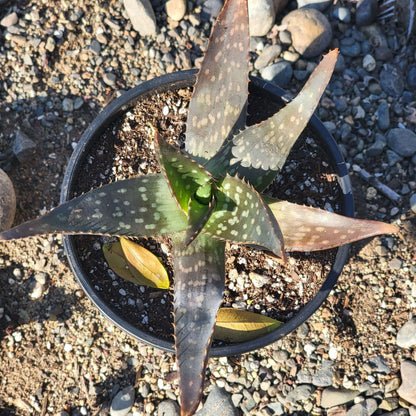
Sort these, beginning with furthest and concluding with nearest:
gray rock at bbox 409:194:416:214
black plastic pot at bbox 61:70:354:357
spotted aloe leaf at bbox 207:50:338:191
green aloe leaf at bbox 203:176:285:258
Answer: gray rock at bbox 409:194:416:214 < black plastic pot at bbox 61:70:354:357 < spotted aloe leaf at bbox 207:50:338:191 < green aloe leaf at bbox 203:176:285:258

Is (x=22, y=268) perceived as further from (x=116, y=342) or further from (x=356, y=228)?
(x=356, y=228)

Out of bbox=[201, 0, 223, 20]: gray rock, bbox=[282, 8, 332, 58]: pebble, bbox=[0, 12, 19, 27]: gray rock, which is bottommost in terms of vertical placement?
bbox=[282, 8, 332, 58]: pebble

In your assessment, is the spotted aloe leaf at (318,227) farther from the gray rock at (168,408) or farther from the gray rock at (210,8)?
the gray rock at (210,8)

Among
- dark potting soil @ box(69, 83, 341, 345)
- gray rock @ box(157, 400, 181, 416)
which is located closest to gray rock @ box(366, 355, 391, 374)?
dark potting soil @ box(69, 83, 341, 345)

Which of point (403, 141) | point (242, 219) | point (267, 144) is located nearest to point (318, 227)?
point (242, 219)

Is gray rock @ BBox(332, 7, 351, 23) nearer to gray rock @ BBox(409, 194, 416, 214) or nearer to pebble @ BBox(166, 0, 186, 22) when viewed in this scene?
pebble @ BBox(166, 0, 186, 22)

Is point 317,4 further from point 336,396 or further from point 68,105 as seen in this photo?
point 336,396
